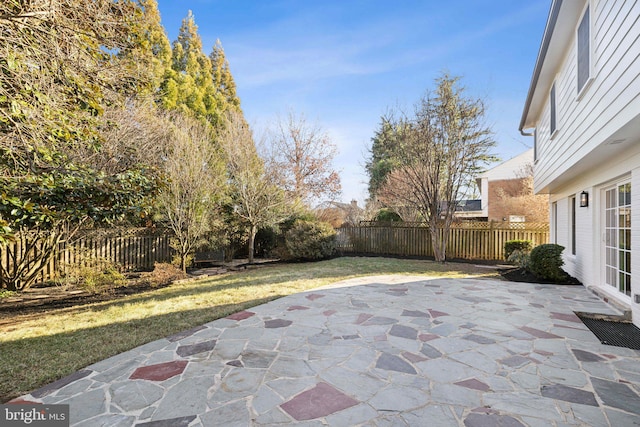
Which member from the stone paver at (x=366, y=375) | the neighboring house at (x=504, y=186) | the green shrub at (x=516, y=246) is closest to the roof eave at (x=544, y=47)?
the green shrub at (x=516, y=246)

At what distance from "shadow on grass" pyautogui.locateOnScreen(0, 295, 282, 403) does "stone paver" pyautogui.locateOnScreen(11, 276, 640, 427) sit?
18 centimetres

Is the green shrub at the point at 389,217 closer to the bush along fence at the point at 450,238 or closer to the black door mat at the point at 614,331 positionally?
the bush along fence at the point at 450,238

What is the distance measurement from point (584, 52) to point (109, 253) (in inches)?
442

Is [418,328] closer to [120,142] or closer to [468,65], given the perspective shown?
[120,142]

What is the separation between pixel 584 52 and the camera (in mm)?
4543

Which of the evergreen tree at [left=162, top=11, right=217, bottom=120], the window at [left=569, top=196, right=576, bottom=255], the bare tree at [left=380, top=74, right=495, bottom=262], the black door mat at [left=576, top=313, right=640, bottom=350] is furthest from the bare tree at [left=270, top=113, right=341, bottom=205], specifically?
the black door mat at [left=576, top=313, right=640, bottom=350]

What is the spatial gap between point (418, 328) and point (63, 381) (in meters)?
3.61

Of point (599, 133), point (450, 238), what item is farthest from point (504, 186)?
point (599, 133)

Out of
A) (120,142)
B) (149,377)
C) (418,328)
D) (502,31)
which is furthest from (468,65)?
(149,377)

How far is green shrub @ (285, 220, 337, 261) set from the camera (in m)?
10.8

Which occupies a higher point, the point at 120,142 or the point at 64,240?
the point at 120,142

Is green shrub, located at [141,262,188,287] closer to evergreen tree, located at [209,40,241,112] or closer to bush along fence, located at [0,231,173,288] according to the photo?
bush along fence, located at [0,231,173,288]

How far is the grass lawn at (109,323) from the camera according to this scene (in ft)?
9.13

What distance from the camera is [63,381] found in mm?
2504
